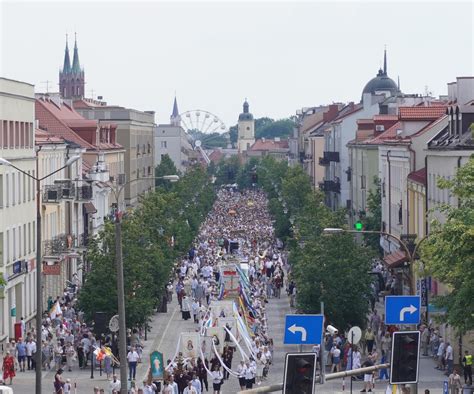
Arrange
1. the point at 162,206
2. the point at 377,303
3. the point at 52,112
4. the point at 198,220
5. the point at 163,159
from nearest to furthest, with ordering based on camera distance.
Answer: the point at 377,303, the point at 162,206, the point at 52,112, the point at 198,220, the point at 163,159

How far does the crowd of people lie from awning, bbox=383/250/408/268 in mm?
5902

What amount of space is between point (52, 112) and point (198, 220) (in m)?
24.6

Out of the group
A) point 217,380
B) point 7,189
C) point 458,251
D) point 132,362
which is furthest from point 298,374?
point 7,189

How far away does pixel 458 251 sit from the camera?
1395 inches

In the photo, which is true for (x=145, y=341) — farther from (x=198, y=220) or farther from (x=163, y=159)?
(x=163, y=159)

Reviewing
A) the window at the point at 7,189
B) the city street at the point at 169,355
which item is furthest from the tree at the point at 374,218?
the window at the point at 7,189

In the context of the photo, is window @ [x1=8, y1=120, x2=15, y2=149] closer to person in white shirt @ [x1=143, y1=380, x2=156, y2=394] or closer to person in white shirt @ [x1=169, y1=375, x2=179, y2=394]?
person in white shirt @ [x1=169, y1=375, x2=179, y2=394]

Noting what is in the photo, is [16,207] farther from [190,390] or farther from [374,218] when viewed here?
[374,218]

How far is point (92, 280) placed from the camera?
54.3 metres

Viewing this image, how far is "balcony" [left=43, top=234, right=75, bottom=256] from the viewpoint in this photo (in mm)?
70938

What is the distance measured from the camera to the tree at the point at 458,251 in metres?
34.8

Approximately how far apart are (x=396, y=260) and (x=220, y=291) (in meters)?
8.02

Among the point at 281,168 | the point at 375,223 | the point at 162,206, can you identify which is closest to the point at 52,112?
the point at 162,206

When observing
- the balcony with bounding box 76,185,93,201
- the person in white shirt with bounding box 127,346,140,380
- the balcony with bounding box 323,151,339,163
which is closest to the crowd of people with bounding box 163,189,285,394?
the person in white shirt with bounding box 127,346,140,380
